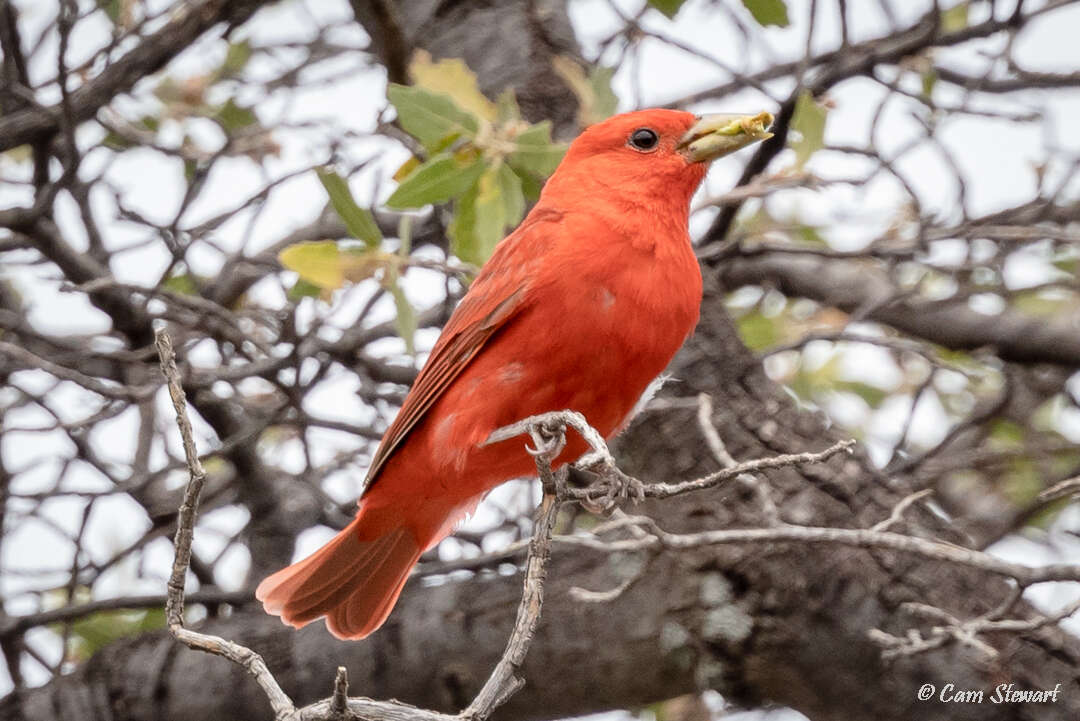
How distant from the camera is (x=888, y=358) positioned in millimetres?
6270

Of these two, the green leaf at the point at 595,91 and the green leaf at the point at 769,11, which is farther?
the green leaf at the point at 595,91

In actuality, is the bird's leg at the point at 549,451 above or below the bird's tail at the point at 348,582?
below

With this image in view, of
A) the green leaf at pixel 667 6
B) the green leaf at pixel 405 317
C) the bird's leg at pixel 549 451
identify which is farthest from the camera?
the green leaf at pixel 667 6

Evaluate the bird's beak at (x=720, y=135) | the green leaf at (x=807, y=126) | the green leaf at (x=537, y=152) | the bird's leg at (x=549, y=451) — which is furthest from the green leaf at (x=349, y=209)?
the green leaf at (x=807, y=126)

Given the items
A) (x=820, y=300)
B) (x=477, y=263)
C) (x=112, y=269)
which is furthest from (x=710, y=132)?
(x=112, y=269)

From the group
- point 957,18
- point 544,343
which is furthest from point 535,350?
point 957,18

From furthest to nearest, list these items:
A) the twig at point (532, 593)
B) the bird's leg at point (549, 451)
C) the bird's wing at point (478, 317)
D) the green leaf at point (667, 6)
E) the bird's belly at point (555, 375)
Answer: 1. the green leaf at point (667, 6)
2. the bird's wing at point (478, 317)
3. the bird's belly at point (555, 375)
4. the bird's leg at point (549, 451)
5. the twig at point (532, 593)

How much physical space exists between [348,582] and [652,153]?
5.02 feet

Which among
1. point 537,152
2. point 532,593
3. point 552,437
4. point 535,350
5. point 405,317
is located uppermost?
point 537,152

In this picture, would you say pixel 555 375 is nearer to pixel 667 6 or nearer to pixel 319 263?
pixel 319 263

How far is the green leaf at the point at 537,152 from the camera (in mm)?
3721

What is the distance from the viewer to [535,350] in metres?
3.28

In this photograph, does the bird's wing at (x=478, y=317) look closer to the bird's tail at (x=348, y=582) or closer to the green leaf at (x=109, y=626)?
the bird's tail at (x=348, y=582)

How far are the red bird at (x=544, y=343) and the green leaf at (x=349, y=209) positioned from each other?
346 millimetres
